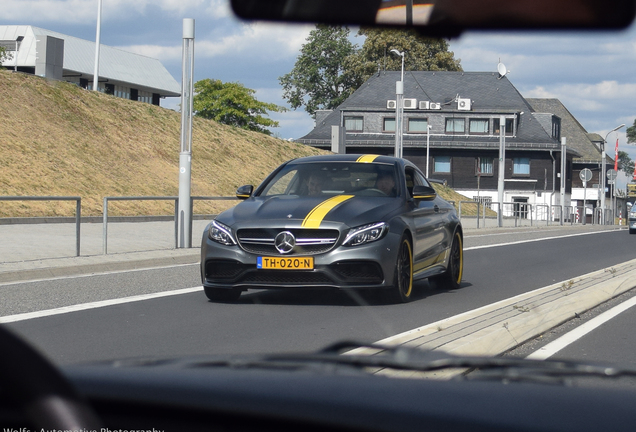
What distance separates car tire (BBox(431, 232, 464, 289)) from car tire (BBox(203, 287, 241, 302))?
287 centimetres

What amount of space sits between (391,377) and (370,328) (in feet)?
19.4

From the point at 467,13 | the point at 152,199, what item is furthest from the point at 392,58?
the point at 467,13

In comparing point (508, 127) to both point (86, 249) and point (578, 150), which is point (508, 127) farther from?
point (86, 249)

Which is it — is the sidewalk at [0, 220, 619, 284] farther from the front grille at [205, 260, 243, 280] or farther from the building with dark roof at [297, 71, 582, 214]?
the building with dark roof at [297, 71, 582, 214]

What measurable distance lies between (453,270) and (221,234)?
3.49 metres

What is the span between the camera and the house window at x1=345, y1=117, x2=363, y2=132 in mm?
75812

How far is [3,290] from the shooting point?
1123 cm

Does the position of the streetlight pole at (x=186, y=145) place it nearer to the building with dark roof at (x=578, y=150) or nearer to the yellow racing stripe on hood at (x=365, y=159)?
the yellow racing stripe on hood at (x=365, y=159)

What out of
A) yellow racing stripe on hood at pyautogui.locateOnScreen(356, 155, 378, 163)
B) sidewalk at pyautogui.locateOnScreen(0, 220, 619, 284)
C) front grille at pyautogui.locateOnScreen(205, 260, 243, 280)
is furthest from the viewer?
sidewalk at pyautogui.locateOnScreen(0, 220, 619, 284)

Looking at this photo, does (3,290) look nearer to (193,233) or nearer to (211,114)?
(193,233)

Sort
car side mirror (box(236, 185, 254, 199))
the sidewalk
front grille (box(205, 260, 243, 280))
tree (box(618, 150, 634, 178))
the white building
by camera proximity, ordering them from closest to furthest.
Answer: front grille (box(205, 260, 243, 280)) → car side mirror (box(236, 185, 254, 199)) → the sidewalk → the white building → tree (box(618, 150, 634, 178))

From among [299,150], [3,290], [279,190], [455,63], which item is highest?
[455,63]

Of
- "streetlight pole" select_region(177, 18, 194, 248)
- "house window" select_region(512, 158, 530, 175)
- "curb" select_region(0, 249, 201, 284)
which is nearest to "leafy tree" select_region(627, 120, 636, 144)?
"curb" select_region(0, 249, 201, 284)

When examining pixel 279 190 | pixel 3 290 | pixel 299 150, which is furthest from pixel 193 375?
pixel 299 150
